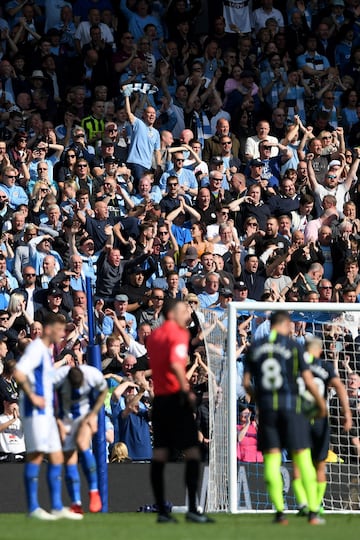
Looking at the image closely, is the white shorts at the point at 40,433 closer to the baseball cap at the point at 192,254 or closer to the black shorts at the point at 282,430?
the black shorts at the point at 282,430

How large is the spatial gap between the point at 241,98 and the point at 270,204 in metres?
3.08

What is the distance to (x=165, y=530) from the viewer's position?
11.0 m

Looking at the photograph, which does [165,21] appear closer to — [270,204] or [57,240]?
[270,204]

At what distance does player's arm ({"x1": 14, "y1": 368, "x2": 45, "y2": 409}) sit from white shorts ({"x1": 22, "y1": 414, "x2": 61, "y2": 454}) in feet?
0.51

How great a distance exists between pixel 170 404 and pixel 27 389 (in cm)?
123

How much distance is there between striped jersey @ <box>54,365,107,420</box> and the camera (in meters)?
12.6

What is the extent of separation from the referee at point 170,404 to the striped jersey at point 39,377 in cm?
99

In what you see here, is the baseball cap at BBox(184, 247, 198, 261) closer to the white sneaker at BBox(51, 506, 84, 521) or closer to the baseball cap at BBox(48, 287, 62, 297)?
the baseball cap at BBox(48, 287, 62, 297)

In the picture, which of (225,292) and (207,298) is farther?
(207,298)

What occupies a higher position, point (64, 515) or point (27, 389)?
point (27, 389)

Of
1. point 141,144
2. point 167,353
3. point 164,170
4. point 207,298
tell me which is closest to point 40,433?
point 167,353

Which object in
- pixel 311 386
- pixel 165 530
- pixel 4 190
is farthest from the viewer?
pixel 4 190

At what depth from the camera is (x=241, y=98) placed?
23.4 m

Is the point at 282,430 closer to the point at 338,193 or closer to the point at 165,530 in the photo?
the point at 165,530
